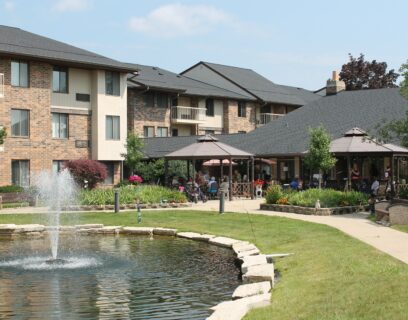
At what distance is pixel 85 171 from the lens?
3534 cm

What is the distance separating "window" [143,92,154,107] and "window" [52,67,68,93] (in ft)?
29.8

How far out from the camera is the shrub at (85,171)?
35281 mm

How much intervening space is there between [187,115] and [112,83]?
10.5 m

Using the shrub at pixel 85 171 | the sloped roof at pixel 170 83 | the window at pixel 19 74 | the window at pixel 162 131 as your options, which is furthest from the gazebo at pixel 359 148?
the window at pixel 162 131

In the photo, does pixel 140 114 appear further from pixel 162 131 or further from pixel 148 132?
pixel 162 131

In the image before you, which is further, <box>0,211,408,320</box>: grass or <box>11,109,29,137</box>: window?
<box>11,109,29,137</box>: window

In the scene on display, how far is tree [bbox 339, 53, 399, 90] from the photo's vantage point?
209 feet


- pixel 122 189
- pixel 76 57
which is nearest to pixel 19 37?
pixel 76 57

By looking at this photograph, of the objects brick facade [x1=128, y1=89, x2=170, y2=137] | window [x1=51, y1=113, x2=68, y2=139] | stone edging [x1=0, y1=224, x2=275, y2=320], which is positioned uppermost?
brick facade [x1=128, y1=89, x2=170, y2=137]

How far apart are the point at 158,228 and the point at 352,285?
38.9 ft

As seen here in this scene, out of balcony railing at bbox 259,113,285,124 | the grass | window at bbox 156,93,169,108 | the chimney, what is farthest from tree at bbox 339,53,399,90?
the grass

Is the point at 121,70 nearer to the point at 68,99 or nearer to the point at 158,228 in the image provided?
the point at 68,99

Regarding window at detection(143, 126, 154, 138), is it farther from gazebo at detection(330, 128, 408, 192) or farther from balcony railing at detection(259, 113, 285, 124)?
gazebo at detection(330, 128, 408, 192)

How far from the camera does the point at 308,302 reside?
30.2 feet
